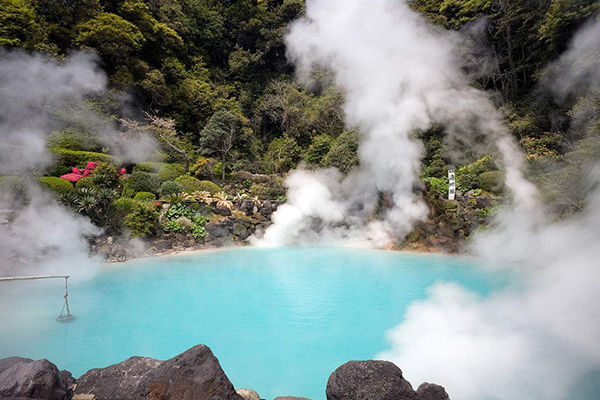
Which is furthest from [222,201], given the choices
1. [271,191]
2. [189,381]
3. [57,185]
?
[189,381]

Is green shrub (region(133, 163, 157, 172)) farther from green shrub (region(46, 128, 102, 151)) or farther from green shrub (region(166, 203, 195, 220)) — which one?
green shrub (region(166, 203, 195, 220))

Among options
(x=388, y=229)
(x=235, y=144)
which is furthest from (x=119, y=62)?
(x=388, y=229)

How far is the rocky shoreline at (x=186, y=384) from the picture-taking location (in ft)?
7.02

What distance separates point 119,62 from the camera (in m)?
16.9

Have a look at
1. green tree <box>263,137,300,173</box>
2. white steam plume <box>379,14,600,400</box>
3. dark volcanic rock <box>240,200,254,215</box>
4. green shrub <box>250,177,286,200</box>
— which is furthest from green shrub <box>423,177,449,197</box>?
green tree <box>263,137,300,173</box>

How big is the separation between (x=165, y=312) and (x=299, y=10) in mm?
21680

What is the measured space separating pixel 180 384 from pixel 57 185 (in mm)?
9820

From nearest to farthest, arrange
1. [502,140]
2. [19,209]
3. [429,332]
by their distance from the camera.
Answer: [429,332] → [19,209] → [502,140]

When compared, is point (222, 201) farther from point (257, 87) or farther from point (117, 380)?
point (257, 87)

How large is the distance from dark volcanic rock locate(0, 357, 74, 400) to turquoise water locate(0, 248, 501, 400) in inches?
59.7

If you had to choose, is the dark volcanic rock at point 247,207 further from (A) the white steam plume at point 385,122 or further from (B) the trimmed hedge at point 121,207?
(B) the trimmed hedge at point 121,207

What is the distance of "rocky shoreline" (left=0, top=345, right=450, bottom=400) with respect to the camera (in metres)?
2.14

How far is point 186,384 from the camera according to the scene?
2.14m

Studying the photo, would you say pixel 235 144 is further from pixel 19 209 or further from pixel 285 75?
pixel 19 209
